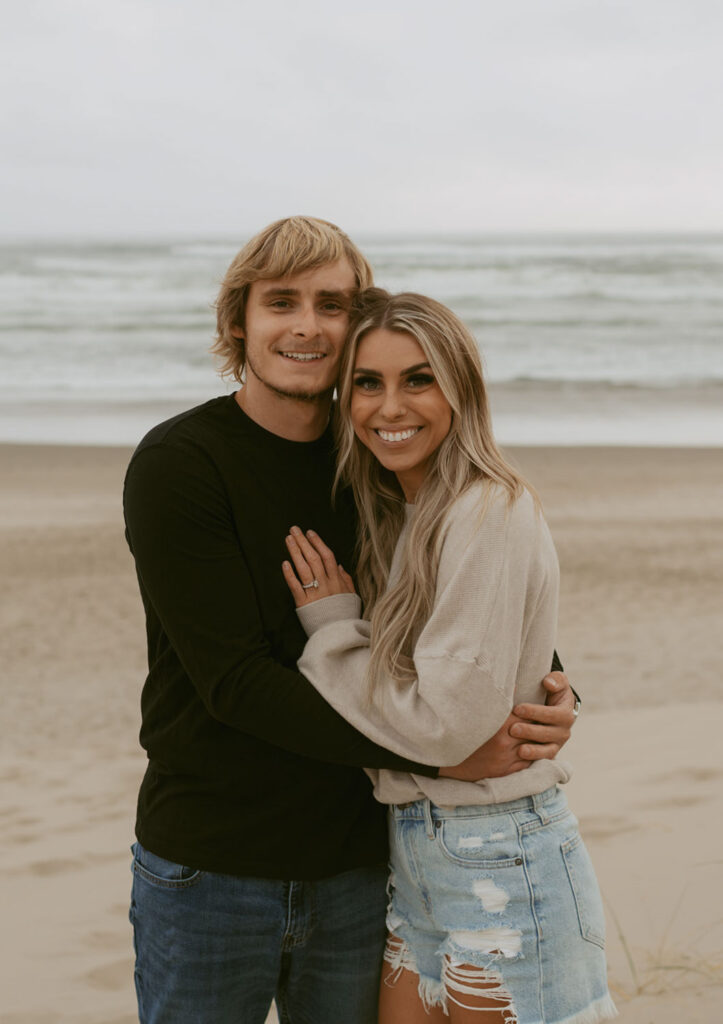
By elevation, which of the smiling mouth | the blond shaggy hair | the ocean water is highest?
the blond shaggy hair

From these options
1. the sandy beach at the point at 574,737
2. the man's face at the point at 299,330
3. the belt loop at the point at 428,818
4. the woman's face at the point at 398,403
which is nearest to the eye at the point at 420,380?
the woman's face at the point at 398,403

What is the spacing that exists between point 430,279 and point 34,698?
2804cm

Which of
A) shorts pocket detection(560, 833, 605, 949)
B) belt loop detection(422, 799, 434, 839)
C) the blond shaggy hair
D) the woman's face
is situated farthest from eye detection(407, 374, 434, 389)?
shorts pocket detection(560, 833, 605, 949)

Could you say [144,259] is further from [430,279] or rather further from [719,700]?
[719,700]

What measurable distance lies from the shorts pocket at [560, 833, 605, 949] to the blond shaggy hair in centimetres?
154

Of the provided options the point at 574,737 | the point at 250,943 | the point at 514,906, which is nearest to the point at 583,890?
the point at 514,906

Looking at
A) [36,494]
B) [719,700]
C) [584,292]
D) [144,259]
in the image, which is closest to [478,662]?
[719,700]

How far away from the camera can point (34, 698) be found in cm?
720

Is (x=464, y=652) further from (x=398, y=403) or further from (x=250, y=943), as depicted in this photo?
(x=250, y=943)

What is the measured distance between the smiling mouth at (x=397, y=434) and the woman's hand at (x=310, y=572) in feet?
1.01

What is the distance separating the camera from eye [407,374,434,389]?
2754mm

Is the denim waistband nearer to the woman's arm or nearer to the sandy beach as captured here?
the woman's arm

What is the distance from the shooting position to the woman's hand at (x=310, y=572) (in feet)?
8.79

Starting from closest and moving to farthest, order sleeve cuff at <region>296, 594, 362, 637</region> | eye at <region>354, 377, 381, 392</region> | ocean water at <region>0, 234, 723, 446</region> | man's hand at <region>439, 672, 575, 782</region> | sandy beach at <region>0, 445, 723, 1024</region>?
1. man's hand at <region>439, 672, 575, 782</region>
2. sleeve cuff at <region>296, 594, 362, 637</region>
3. eye at <region>354, 377, 381, 392</region>
4. sandy beach at <region>0, 445, 723, 1024</region>
5. ocean water at <region>0, 234, 723, 446</region>
